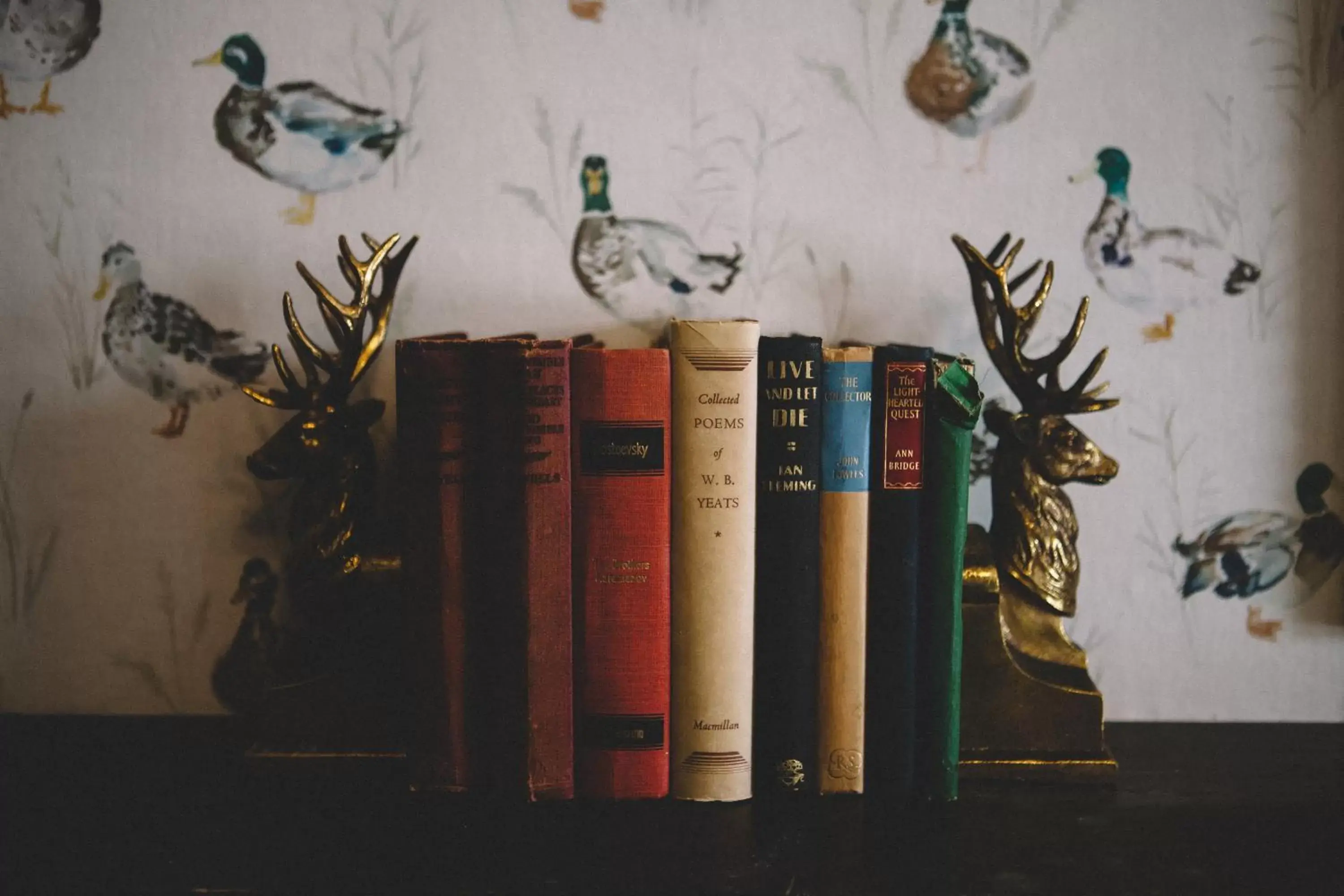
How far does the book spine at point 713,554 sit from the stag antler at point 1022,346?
10.0 inches

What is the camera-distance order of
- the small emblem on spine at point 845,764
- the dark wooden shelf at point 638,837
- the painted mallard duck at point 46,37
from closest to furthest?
the dark wooden shelf at point 638,837
the small emblem on spine at point 845,764
the painted mallard duck at point 46,37

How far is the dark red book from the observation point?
2.52 ft

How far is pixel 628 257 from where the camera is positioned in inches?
39.8

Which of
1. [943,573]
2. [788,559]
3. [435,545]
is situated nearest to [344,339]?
[435,545]

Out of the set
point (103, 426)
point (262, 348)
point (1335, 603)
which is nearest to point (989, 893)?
point (1335, 603)

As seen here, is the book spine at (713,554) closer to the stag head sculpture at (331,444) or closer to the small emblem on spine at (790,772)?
the small emblem on spine at (790,772)

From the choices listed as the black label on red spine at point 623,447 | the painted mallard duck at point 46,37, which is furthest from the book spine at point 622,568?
the painted mallard duck at point 46,37

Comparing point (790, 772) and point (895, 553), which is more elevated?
point (895, 553)

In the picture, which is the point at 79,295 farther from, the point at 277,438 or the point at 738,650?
the point at 738,650

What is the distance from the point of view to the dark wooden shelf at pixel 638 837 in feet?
2.31

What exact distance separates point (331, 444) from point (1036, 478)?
2.13ft

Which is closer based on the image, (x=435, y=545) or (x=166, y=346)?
(x=435, y=545)

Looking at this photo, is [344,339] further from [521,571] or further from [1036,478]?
[1036,478]

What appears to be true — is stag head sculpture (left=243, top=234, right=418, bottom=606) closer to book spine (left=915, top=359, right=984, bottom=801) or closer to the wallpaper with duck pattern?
the wallpaper with duck pattern
